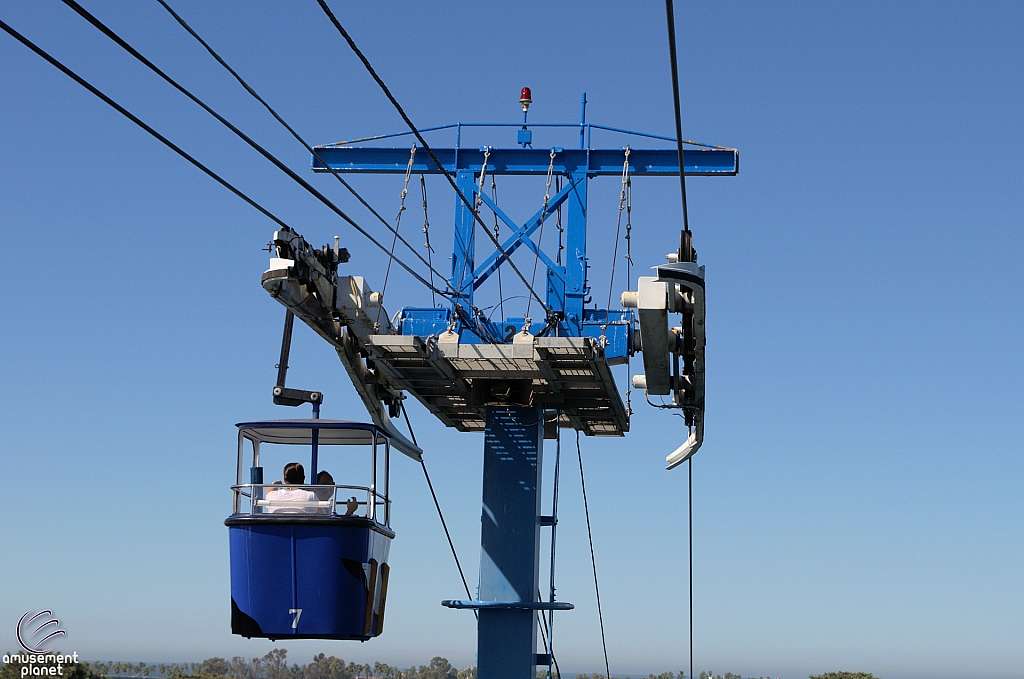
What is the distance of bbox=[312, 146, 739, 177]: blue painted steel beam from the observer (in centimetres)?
2012

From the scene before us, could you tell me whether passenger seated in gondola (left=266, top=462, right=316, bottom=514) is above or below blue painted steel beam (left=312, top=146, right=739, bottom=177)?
below

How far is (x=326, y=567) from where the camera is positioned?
1332 cm

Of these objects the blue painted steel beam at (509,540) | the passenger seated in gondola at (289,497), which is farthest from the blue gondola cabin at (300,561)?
the blue painted steel beam at (509,540)

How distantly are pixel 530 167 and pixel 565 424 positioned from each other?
4.55 m

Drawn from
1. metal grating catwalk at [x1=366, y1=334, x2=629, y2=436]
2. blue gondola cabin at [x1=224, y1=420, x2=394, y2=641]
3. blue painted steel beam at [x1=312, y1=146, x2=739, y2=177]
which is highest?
blue painted steel beam at [x1=312, y1=146, x2=739, y2=177]

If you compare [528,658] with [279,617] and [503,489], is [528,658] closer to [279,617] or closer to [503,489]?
[503,489]

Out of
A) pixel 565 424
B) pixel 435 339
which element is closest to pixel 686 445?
pixel 565 424

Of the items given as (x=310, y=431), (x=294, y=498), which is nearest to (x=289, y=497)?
(x=294, y=498)

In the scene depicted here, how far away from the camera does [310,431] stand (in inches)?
558

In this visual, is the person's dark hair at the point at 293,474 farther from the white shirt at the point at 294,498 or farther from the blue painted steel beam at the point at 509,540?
the blue painted steel beam at the point at 509,540

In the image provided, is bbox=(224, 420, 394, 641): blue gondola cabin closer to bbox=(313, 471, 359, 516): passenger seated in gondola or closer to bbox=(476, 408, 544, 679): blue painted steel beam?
bbox=(313, 471, 359, 516): passenger seated in gondola

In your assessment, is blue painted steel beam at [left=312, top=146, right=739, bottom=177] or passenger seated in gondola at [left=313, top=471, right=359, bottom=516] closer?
passenger seated in gondola at [left=313, top=471, right=359, bottom=516]

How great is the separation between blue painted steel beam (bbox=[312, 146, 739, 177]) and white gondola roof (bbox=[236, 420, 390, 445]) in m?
6.96

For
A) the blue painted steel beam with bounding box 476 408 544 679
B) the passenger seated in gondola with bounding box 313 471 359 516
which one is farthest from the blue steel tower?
the passenger seated in gondola with bounding box 313 471 359 516
